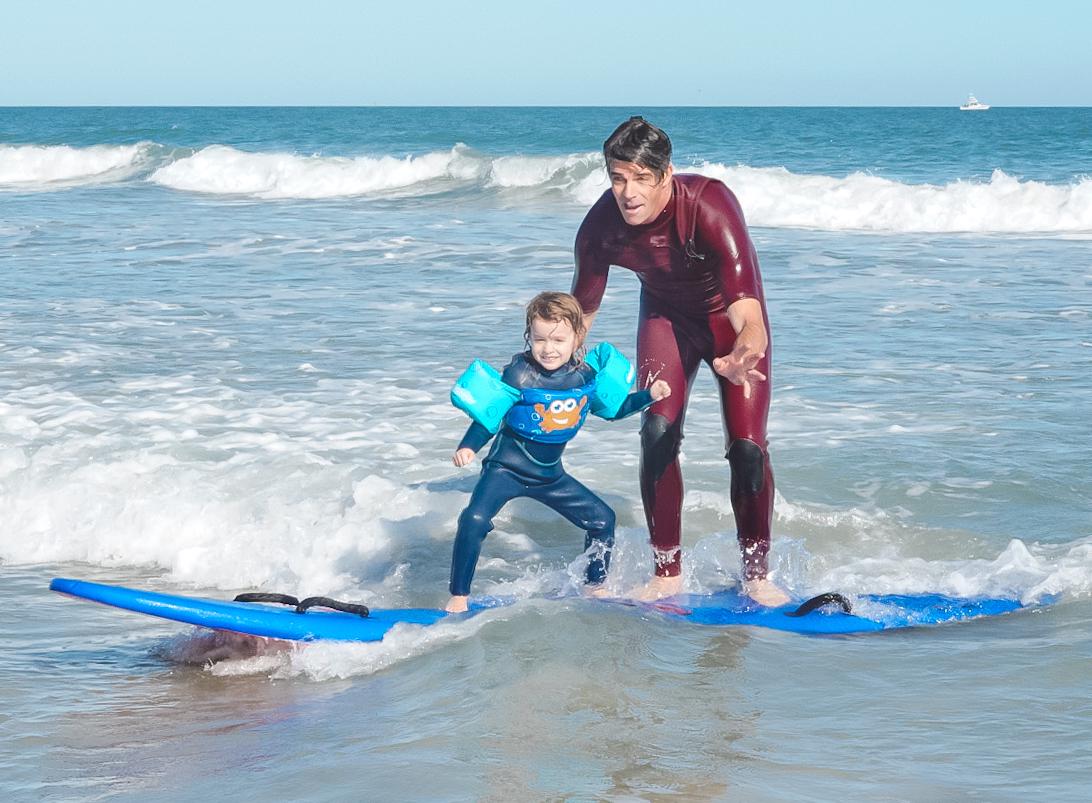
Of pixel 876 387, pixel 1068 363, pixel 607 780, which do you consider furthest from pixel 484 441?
pixel 1068 363

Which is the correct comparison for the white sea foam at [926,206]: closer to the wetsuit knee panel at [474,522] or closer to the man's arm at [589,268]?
the man's arm at [589,268]

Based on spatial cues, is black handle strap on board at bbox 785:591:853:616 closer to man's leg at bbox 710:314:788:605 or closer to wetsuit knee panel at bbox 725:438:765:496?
man's leg at bbox 710:314:788:605

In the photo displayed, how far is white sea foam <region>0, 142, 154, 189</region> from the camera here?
117 ft

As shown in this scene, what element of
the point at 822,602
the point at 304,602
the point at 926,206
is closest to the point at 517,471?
the point at 304,602

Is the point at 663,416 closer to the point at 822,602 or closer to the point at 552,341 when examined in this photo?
the point at 552,341

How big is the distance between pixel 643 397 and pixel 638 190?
0.77m

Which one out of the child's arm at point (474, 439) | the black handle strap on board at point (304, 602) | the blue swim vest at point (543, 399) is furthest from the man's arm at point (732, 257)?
the black handle strap on board at point (304, 602)

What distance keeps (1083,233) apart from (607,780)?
712 inches

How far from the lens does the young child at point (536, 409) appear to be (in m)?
4.72

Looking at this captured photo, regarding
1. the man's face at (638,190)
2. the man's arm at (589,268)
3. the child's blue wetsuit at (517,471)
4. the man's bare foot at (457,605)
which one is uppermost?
the man's face at (638,190)

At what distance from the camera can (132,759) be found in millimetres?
3793

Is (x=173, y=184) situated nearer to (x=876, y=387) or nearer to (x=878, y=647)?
(x=876, y=387)

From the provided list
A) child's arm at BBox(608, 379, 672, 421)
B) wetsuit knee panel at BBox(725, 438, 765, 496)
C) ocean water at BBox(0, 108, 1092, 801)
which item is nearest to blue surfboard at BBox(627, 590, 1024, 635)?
ocean water at BBox(0, 108, 1092, 801)

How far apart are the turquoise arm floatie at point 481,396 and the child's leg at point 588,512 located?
0.37m
